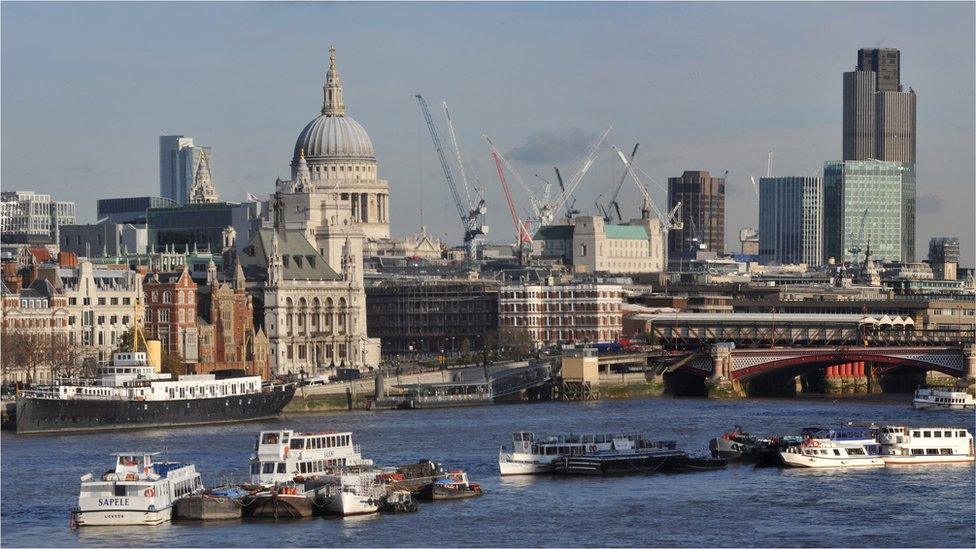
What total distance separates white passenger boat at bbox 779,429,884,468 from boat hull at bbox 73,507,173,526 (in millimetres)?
26984

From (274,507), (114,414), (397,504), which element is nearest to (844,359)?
(114,414)

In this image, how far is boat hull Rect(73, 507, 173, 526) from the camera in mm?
80000

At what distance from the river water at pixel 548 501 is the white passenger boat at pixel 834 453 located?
1387 millimetres

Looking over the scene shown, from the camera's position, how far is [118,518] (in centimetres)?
8038

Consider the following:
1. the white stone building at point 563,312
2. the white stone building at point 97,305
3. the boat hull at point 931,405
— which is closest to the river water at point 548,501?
the boat hull at point 931,405

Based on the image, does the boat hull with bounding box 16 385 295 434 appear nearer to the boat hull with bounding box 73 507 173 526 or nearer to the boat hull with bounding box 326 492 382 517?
the boat hull with bounding box 73 507 173 526

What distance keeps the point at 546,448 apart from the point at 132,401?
2702cm

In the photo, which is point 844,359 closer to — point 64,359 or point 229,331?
point 229,331

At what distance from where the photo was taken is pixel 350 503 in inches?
3221

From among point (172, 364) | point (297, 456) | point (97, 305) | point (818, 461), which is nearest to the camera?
point (297, 456)

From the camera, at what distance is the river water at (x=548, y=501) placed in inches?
3027

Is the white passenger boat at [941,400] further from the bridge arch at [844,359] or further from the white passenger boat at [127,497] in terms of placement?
the white passenger boat at [127,497]

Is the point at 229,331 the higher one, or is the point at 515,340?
the point at 229,331

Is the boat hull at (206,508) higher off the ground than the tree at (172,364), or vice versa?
the tree at (172,364)
